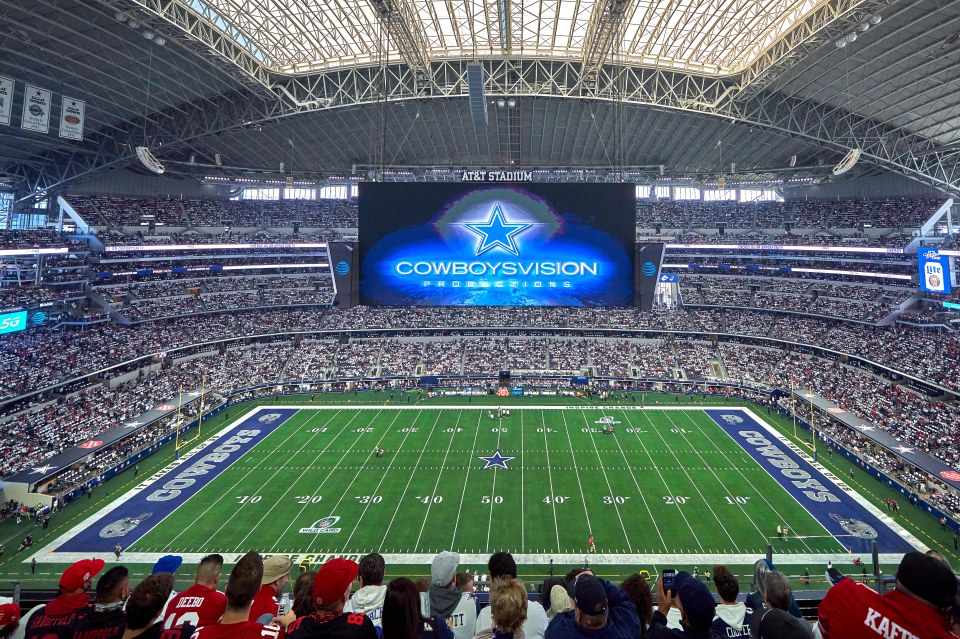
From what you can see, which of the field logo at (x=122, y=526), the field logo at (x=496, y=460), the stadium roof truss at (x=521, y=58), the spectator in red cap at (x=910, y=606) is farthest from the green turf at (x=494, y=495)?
the stadium roof truss at (x=521, y=58)

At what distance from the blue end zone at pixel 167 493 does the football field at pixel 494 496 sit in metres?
0.11

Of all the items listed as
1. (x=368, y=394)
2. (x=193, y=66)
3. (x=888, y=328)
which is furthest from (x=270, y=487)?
(x=888, y=328)

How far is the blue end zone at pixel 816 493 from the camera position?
22.2 m

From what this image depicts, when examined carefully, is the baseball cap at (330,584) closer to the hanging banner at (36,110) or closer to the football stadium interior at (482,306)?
the football stadium interior at (482,306)

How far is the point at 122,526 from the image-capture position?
2409 cm

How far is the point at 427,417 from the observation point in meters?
40.3

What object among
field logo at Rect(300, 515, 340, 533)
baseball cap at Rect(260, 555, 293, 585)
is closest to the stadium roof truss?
field logo at Rect(300, 515, 340, 533)

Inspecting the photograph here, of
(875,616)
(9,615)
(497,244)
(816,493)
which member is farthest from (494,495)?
(875,616)

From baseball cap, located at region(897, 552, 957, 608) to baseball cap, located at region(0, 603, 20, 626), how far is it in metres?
7.22

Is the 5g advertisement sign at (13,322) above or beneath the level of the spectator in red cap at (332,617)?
above

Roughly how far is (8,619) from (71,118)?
113ft

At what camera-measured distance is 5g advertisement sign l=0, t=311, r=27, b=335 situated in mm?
37656

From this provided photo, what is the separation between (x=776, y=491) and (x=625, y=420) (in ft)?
43.1

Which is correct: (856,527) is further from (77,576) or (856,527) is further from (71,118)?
(71,118)
